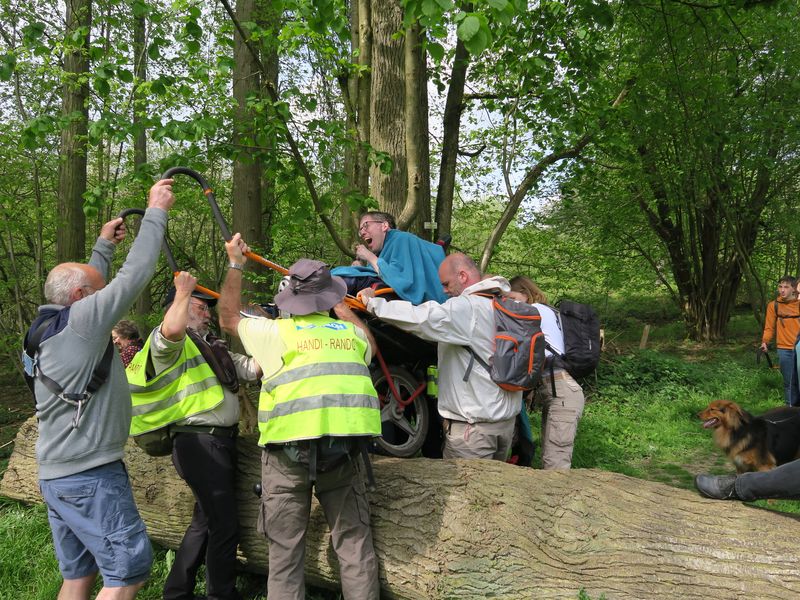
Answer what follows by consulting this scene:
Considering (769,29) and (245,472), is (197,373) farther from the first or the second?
(769,29)

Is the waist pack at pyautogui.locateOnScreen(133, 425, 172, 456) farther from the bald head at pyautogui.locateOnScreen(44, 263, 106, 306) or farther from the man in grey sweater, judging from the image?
the bald head at pyautogui.locateOnScreen(44, 263, 106, 306)

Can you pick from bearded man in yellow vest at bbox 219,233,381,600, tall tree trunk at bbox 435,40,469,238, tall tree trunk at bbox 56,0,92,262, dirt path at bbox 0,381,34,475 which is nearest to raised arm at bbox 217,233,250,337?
bearded man in yellow vest at bbox 219,233,381,600

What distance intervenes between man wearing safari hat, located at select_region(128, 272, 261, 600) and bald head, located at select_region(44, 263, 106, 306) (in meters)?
0.50

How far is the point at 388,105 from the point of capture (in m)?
6.16

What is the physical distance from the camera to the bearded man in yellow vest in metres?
3.07

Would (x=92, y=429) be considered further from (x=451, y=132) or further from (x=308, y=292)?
(x=451, y=132)

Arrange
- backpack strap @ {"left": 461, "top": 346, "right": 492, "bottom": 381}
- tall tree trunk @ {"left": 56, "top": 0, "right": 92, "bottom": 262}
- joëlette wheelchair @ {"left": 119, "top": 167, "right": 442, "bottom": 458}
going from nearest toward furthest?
backpack strap @ {"left": 461, "top": 346, "right": 492, "bottom": 381}, joëlette wheelchair @ {"left": 119, "top": 167, "right": 442, "bottom": 458}, tall tree trunk @ {"left": 56, "top": 0, "right": 92, "bottom": 262}

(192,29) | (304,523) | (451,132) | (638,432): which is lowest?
(638,432)

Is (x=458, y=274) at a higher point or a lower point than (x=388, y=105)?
lower

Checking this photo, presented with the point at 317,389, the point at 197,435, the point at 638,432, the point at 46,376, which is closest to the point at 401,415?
the point at 197,435

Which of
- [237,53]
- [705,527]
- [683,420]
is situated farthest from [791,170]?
[705,527]

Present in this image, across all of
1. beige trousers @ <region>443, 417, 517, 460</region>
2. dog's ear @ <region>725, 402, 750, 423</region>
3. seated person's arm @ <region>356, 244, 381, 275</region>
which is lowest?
dog's ear @ <region>725, 402, 750, 423</region>

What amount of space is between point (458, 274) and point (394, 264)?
0.52m

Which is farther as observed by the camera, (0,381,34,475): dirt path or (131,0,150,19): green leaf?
(0,381,34,475): dirt path
